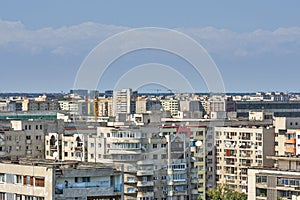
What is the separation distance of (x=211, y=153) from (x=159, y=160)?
404 centimetres

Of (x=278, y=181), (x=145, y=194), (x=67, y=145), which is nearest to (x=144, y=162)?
(x=145, y=194)

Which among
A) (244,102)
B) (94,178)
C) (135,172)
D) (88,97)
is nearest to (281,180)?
(135,172)

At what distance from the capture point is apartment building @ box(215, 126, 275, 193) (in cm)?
1558

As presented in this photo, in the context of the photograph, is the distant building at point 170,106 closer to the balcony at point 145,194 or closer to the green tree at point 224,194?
the balcony at point 145,194

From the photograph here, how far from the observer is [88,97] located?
9.32 m

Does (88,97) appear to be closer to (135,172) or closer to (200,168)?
(135,172)

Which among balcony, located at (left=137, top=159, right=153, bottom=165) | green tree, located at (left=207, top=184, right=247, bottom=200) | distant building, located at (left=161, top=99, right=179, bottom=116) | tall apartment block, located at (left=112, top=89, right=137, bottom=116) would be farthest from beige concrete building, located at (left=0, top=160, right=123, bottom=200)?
green tree, located at (left=207, top=184, right=247, bottom=200)

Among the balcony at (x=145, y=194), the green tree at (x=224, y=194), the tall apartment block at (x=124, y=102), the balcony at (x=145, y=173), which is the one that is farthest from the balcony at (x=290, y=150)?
the tall apartment block at (x=124, y=102)

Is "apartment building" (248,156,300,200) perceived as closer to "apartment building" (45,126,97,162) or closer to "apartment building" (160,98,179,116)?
"apartment building" (160,98,179,116)

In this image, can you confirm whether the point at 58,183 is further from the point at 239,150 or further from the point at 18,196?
the point at 239,150

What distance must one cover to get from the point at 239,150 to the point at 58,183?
852 centimetres

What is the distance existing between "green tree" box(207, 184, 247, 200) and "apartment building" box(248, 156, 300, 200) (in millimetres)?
2649

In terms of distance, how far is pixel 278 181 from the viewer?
1075 cm

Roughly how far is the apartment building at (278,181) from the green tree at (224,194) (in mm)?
2649
